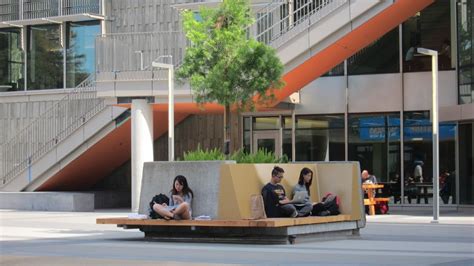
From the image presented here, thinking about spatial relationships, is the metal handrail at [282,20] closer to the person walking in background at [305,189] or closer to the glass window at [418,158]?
the glass window at [418,158]

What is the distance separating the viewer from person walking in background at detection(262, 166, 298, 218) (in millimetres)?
16453

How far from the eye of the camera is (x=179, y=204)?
16.5 metres

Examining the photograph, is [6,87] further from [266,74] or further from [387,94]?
[266,74]

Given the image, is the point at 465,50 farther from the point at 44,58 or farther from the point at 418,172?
the point at 44,58

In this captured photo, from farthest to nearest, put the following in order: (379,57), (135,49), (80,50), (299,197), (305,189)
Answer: (80,50) < (379,57) < (135,49) < (305,189) < (299,197)

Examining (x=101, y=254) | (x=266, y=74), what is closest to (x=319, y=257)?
(x=101, y=254)

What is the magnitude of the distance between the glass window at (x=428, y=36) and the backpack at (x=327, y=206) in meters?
15.4

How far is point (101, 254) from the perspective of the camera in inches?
550

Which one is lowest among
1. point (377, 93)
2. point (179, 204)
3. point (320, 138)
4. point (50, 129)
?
point (179, 204)

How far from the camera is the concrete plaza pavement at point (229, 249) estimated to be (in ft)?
42.0

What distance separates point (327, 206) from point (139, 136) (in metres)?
13.3

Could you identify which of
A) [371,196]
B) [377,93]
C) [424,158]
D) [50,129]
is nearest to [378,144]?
[424,158]

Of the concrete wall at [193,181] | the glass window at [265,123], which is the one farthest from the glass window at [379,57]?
the concrete wall at [193,181]

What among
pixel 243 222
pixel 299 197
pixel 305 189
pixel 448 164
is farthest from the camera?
pixel 448 164
